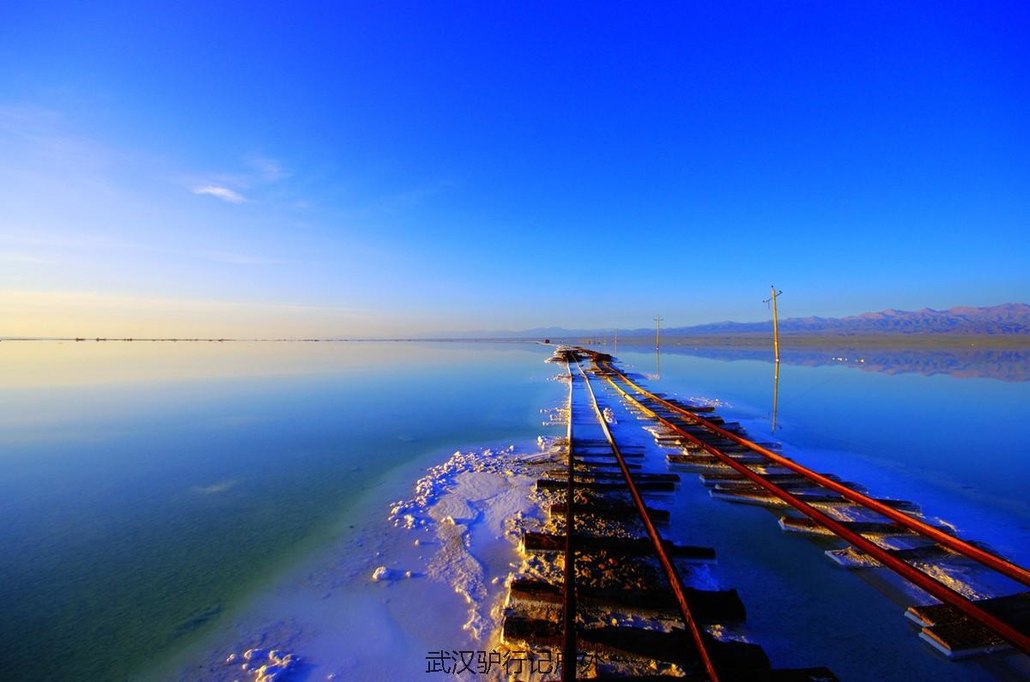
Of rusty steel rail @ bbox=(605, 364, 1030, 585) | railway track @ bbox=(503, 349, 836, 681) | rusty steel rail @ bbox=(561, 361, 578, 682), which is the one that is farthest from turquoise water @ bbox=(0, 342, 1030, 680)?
rusty steel rail @ bbox=(561, 361, 578, 682)

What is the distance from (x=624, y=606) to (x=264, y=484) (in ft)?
25.0

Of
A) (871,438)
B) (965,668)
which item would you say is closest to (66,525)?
(965,668)

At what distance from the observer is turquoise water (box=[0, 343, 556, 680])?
4645 mm

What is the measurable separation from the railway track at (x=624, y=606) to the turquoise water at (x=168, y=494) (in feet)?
11.5

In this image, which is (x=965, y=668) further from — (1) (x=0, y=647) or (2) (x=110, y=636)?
(1) (x=0, y=647)

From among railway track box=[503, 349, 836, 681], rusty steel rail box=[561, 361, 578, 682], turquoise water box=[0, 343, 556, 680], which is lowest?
turquoise water box=[0, 343, 556, 680]

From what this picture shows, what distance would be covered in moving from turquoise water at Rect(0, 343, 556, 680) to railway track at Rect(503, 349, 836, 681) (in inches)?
138

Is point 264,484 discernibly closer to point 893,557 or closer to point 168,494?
point 168,494

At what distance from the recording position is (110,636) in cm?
446

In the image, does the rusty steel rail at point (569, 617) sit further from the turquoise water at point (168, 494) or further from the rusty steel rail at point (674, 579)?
the turquoise water at point (168, 494)

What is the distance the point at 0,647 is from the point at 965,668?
8.96 meters

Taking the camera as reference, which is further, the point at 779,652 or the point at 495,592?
the point at 495,592

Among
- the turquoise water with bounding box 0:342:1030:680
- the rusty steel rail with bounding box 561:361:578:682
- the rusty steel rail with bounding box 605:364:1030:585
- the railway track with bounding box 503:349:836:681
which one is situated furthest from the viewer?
the turquoise water with bounding box 0:342:1030:680

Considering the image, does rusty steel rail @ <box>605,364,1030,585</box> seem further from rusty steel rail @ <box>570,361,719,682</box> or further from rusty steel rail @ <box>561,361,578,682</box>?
A: rusty steel rail @ <box>561,361,578,682</box>
